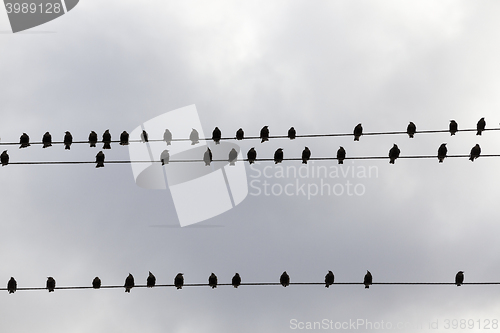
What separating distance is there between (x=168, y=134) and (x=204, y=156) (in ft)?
8.15

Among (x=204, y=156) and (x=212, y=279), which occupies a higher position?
(x=204, y=156)

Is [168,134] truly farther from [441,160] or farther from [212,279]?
[441,160]

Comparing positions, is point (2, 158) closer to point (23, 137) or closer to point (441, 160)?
point (23, 137)

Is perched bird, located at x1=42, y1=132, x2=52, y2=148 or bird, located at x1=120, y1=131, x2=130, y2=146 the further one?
perched bird, located at x1=42, y1=132, x2=52, y2=148

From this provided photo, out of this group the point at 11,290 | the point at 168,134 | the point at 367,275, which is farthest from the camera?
the point at 168,134

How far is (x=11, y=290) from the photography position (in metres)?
20.0

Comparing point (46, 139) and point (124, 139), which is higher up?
point (46, 139)

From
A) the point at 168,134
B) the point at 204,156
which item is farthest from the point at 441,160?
the point at 168,134

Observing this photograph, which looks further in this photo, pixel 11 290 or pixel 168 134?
pixel 168 134

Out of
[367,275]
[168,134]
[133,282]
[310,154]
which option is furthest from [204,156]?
[367,275]

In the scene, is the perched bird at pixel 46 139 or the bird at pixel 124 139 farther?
the perched bird at pixel 46 139

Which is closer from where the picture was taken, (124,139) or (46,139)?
(124,139)

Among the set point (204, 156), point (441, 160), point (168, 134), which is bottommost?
point (441, 160)

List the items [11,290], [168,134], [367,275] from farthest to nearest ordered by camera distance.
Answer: [168,134], [367,275], [11,290]
